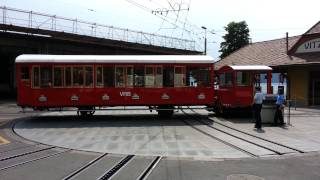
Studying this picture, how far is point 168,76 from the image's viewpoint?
25.5 metres

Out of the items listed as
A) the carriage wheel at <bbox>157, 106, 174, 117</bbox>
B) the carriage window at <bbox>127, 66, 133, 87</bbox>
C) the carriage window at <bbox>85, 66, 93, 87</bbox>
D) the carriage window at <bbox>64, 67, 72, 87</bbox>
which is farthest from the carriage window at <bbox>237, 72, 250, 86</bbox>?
the carriage window at <bbox>64, 67, 72, 87</bbox>

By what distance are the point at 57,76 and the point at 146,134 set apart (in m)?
7.42

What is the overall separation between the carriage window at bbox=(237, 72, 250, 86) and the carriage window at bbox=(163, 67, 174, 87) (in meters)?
3.66

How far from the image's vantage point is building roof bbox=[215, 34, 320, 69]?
129 feet

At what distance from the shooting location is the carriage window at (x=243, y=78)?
26.6 m

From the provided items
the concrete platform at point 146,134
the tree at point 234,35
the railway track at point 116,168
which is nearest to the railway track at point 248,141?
the concrete platform at point 146,134

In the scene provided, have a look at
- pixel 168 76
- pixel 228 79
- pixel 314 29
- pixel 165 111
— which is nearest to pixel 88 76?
pixel 168 76

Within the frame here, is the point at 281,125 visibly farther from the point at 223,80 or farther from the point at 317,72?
the point at 317,72

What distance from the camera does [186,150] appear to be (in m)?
15.1

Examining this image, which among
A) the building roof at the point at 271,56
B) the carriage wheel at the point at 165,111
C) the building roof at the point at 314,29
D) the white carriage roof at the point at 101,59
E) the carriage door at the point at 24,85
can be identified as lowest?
the carriage wheel at the point at 165,111

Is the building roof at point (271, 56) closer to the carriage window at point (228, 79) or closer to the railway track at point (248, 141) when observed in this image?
the carriage window at point (228, 79)

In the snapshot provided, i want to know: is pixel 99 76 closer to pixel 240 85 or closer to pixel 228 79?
pixel 228 79

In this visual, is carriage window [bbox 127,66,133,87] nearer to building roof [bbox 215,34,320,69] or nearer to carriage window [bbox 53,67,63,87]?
carriage window [bbox 53,67,63,87]

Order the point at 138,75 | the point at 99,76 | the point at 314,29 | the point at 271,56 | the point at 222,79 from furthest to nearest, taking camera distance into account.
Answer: the point at 271,56
the point at 314,29
the point at 222,79
the point at 138,75
the point at 99,76
